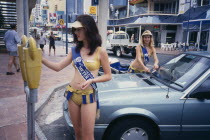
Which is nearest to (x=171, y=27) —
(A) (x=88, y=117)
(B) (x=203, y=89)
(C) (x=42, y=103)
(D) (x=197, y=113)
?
(C) (x=42, y=103)

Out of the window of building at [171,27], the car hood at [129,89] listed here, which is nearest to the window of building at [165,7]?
the window of building at [171,27]

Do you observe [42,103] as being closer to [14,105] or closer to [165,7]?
[14,105]

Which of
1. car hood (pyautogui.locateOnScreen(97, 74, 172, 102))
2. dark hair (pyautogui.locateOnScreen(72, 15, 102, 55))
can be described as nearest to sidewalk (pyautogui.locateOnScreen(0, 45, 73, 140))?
car hood (pyautogui.locateOnScreen(97, 74, 172, 102))

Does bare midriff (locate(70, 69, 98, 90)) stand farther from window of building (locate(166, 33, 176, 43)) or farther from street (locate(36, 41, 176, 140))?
window of building (locate(166, 33, 176, 43))

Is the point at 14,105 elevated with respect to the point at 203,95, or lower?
lower

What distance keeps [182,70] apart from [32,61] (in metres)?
2.42

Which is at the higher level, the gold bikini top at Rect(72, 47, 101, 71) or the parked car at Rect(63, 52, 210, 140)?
the gold bikini top at Rect(72, 47, 101, 71)

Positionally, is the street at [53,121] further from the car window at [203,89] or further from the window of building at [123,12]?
the window of building at [123,12]

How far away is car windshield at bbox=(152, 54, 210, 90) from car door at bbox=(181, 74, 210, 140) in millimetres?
178

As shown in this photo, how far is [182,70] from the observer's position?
341 cm

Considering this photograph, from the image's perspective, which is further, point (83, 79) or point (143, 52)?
point (143, 52)

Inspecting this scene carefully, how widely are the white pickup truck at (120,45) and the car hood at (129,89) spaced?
12.6 meters

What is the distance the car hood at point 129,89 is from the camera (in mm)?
2873

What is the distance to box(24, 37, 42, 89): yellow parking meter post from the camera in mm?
1847
